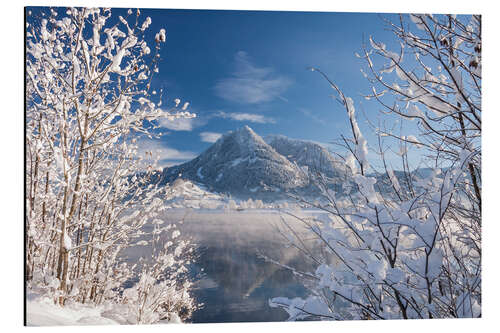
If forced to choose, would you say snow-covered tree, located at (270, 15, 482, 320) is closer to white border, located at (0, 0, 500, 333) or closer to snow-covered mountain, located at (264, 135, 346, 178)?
snow-covered mountain, located at (264, 135, 346, 178)

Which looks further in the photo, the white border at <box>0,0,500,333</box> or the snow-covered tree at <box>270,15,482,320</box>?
the white border at <box>0,0,500,333</box>

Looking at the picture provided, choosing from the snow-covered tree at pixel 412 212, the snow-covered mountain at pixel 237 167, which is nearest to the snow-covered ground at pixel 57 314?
the snow-covered mountain at pixel 237 167

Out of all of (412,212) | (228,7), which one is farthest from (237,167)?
(412,212)

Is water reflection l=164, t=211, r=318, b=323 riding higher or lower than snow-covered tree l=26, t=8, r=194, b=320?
lower

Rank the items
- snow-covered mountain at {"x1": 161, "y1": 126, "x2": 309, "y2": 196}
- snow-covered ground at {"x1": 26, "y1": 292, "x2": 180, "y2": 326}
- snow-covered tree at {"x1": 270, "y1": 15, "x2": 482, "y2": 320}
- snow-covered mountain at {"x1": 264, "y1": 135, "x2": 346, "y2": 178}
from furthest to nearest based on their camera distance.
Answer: snow-covered mountain at {"x1": 161, "y1": 126, "x2": 309, "y2": 196}, snow-covered ground at {"x1": 26, "y1": 292, "x2": 180, "y2": 326}, snow-covered mountain at {"x1": 264, "y1": 135, "x2": 346, "y2": 178}, snow-covered tree at {"x1": 270, "y1": 15, "x2": 482, "y2": 320}

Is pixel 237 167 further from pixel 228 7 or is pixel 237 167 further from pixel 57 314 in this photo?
pixel 57 314

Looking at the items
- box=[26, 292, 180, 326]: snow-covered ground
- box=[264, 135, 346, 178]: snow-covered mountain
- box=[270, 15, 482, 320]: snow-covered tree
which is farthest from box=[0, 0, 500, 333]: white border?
box=[264, 135, 346, 178]: snow-covered mountain
